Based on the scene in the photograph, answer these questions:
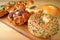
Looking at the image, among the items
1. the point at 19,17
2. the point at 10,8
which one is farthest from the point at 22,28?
the point at 10,8

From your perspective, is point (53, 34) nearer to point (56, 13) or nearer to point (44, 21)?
point (44, 21)

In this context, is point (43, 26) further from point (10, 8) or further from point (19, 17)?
point (10, 8)

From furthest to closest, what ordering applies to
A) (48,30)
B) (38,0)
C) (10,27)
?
(38,0), (10,27), (48,30)

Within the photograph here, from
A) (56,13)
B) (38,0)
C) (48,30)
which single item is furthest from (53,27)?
(38,0)

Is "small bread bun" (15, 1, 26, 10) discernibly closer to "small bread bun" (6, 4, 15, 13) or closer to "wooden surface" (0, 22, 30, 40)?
"small bread bun" (6, 4, 15, 13)

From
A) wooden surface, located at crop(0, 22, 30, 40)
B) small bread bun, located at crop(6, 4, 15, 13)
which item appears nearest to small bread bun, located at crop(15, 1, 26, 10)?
small bread bun, located at crop(6, 4, 15, 13)

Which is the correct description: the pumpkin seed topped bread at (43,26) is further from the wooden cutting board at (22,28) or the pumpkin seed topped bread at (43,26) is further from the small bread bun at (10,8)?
the small bread bun at (10,8)
